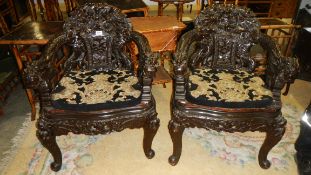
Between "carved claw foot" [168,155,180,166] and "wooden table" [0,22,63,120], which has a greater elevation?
"wooden table" [0,22,63,120]

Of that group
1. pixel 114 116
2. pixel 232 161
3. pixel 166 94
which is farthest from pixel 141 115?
pixel 166 94

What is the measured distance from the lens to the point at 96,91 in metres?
1.61

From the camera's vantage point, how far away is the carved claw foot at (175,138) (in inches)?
62.9

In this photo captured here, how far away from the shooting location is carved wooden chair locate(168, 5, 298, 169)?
1536 millimetres

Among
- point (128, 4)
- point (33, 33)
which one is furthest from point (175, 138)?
point (128, 4)

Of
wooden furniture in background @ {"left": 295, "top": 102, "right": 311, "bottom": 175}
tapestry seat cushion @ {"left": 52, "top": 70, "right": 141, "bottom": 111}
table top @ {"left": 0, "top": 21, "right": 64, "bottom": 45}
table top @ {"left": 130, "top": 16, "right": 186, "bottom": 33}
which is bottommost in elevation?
wooden furniture in background @ {"left": 295, "top": 102, "right": 311, "bottom": 175}

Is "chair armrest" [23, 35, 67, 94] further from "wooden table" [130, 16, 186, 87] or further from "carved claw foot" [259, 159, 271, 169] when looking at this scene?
"carved claw foot" [259, 159, 271, 169]

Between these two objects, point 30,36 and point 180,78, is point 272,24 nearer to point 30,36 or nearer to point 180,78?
point 180,78

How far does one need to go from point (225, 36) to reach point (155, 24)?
2.38ft

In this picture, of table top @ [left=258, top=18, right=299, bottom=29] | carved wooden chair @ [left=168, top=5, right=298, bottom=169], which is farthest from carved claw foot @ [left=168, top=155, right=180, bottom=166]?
table top @ [left=258, top=18, right=299, bottom=29]

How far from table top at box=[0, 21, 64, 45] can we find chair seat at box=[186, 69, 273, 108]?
1251mm

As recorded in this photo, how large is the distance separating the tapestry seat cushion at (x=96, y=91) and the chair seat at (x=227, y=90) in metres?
0.38

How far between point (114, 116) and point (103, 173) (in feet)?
1.71

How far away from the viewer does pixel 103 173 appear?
5.88ft
